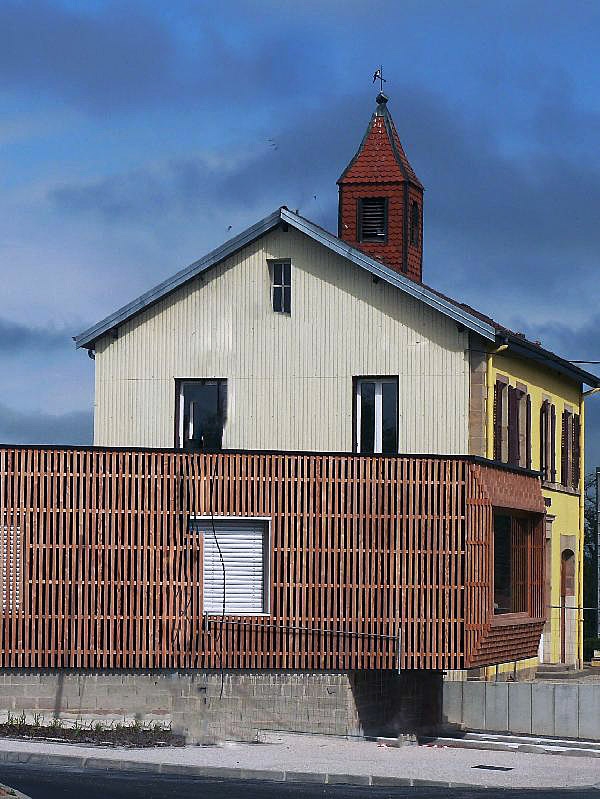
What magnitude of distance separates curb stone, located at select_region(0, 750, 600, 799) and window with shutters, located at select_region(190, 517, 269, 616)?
4895 mm

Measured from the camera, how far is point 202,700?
27594 millimetres

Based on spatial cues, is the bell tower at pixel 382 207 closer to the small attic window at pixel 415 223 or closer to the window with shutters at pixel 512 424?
the small attic window at pixel 415 223

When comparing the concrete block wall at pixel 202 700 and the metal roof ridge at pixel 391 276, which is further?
the metal roof ridge at pixel 391 276

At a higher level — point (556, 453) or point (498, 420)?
point (498, 420)

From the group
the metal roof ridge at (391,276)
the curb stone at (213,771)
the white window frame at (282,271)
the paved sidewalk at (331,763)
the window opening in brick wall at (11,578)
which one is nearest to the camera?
the curb stone at (213,771)

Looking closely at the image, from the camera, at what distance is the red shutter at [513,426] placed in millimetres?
36344

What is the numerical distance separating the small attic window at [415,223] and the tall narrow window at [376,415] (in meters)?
5.34

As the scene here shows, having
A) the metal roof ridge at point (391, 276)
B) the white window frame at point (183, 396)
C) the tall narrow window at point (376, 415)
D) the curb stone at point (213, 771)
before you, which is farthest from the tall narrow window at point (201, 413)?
the curb stone at point (213, 771)

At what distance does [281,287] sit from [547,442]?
8.04 meters

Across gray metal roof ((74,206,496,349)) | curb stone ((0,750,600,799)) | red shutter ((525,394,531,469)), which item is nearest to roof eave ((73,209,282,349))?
gray metal roof ((74,206,496,349))

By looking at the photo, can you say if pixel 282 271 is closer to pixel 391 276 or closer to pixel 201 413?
pixel 391 276

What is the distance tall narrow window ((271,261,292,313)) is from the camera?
119 ft

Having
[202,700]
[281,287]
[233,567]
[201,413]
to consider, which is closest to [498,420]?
[281,287]

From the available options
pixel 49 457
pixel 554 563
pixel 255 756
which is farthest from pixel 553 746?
pixel 554 563
